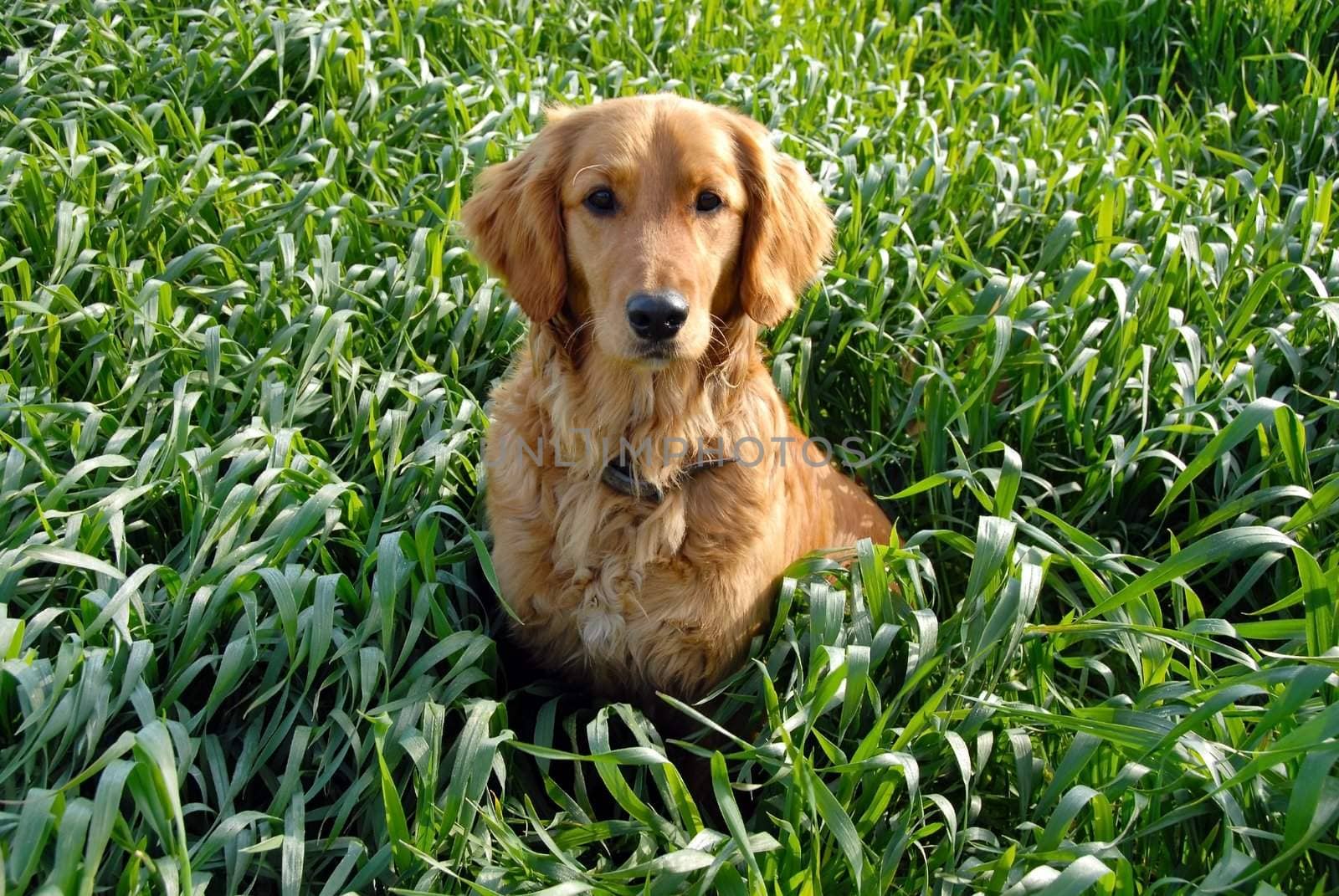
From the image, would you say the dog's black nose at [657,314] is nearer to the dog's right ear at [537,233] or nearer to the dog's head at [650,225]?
the dog's head at [650,225]

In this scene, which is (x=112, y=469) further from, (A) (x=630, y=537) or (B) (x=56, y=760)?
(A) (x=630, y=537)

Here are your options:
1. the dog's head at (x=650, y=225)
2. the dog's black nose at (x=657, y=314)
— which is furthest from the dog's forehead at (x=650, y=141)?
the dog's black nose at (x=657, y=314)

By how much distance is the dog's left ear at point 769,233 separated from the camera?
2469mm

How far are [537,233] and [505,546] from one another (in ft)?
2.31

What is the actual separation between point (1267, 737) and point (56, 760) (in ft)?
7.19

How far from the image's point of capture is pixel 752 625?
2.43m

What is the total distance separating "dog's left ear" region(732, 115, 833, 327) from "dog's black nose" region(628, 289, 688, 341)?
0.37 metres

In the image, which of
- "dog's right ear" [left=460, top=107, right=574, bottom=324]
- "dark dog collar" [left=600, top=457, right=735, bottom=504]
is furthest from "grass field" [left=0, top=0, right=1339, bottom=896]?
"dog's right ear" [left=460, top=107, right=574, bottom=324]

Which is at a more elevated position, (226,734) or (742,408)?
(742,408)

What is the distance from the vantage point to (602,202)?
7.64 ft

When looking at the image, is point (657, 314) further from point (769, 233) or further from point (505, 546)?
point (505, 546)

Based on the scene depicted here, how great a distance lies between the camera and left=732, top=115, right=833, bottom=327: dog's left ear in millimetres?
2469

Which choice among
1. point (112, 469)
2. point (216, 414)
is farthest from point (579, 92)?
point (112, 469)

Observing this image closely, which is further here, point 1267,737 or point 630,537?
point 630,537
